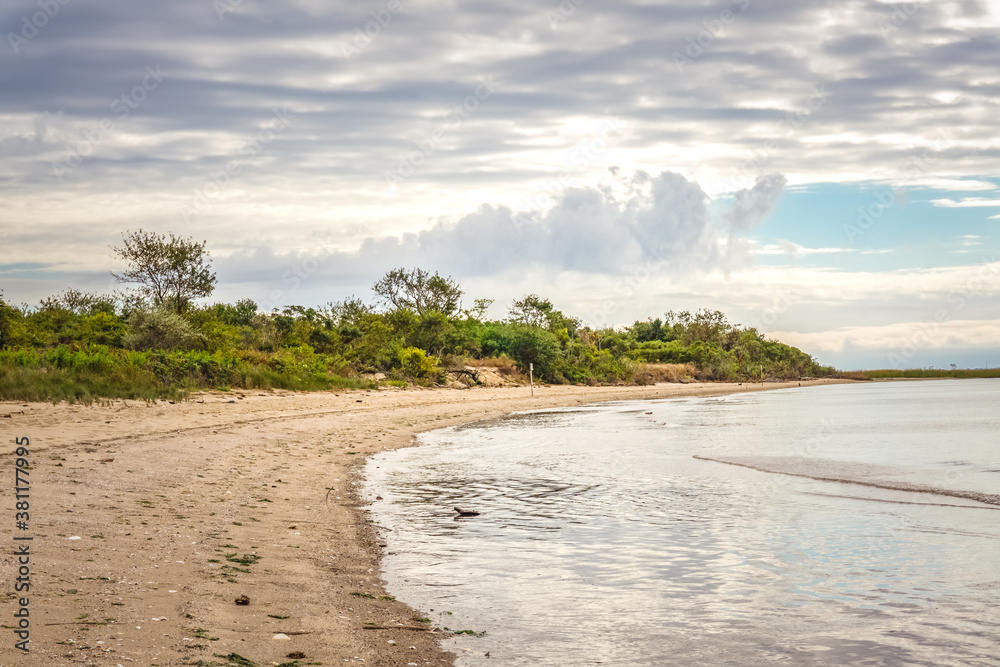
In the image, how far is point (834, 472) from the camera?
58.5 feet

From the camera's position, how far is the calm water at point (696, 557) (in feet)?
20.4

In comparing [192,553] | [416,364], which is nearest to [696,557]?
[192,553]

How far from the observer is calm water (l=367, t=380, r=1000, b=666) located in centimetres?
623

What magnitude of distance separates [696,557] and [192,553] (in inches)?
223

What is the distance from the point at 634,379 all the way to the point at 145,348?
54.6m

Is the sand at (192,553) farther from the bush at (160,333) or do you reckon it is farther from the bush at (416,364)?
the bush at (416,364)

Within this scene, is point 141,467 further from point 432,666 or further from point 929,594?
point 929,594

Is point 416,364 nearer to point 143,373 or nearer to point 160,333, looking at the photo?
point 160,333

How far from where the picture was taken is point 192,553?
793cm

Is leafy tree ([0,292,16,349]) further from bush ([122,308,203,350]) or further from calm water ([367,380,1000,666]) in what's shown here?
calm water ([367,380,1000,666])

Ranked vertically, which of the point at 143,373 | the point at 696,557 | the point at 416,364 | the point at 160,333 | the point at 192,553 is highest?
the point at 160,333

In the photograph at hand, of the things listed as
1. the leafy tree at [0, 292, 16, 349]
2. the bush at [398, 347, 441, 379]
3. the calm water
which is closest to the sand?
the calm water

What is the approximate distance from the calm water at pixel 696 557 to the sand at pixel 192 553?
710mm

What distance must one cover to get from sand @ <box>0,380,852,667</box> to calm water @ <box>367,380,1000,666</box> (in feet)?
2.33
